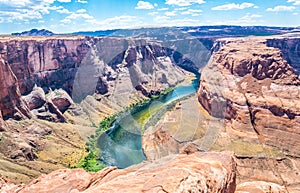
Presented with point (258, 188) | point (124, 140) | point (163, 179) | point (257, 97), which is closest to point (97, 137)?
point (124, 140)

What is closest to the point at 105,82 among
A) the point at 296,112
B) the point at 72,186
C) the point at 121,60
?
the point at 121,60

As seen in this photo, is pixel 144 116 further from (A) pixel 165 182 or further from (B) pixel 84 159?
(A) pixel 165 182

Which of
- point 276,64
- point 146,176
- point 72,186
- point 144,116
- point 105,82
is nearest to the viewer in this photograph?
point 146,176

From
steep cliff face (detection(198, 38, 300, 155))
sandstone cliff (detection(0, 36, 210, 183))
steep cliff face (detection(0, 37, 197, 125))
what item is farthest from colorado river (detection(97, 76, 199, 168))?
steep cliff face (detection(198, 38, 300, 155))

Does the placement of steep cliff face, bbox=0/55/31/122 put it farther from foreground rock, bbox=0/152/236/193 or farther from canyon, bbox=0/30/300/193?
foreground rock, bbox=0/152/236/193

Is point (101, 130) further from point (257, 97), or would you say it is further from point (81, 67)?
point (257, 97)
